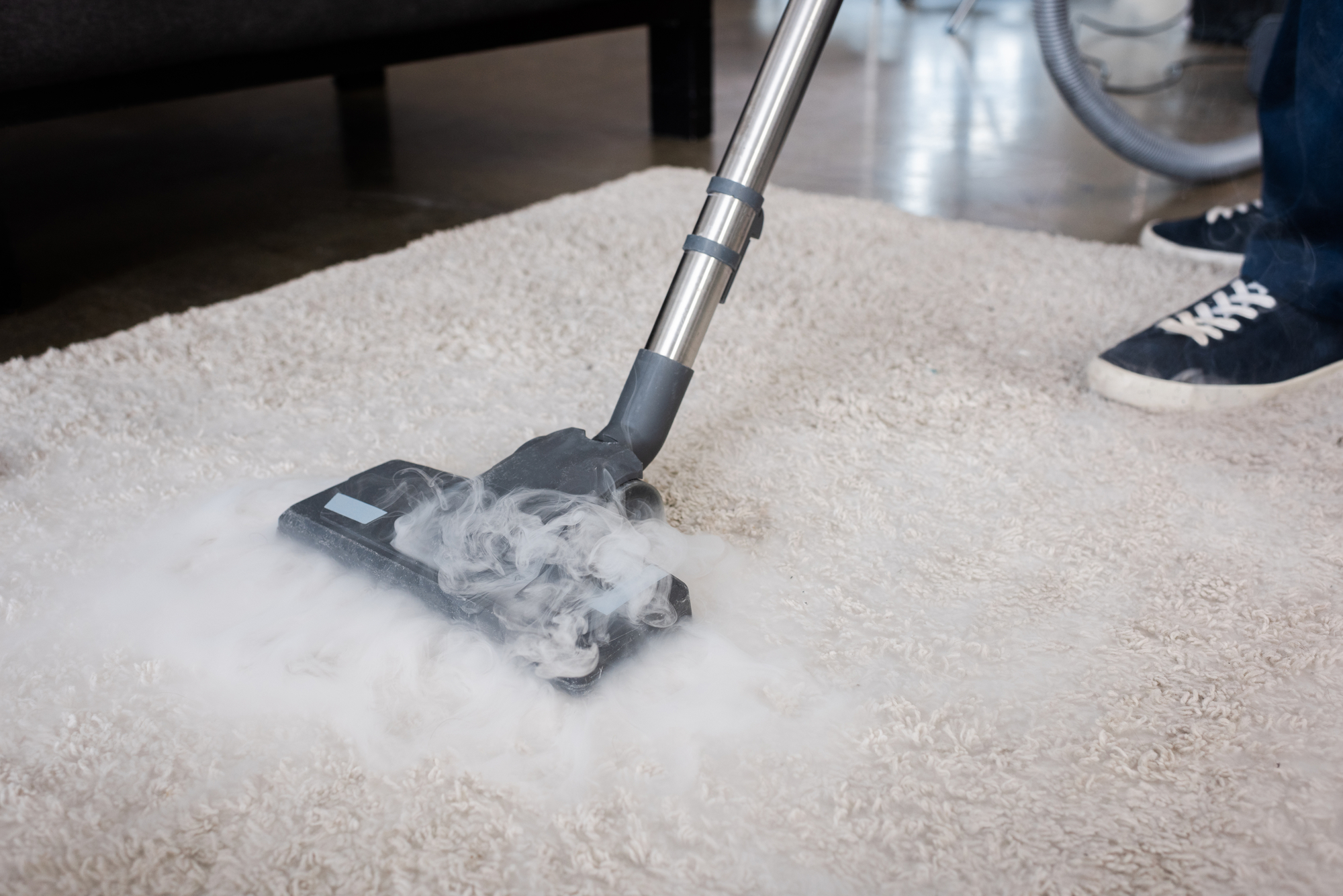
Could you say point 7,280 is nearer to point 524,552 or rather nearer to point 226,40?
point 226,40

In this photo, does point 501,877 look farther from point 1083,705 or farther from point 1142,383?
point 1142,383

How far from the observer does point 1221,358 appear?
954 millimetres

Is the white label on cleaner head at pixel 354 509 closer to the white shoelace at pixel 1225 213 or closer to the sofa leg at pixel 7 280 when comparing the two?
the sofa leg at pixel 7 280

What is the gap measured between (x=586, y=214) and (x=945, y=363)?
0.71 metres

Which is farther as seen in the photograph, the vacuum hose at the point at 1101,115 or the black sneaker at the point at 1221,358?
the vacuum hose at the point at 1101,115

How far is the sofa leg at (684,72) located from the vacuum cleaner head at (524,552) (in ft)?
5.35

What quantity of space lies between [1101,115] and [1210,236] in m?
0.48

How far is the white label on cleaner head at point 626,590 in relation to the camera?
1.85ft

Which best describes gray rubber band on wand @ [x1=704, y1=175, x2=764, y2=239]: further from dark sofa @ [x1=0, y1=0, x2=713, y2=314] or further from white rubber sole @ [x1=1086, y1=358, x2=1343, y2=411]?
dark sofa @ [x1=0, y1=0, x2=713, y2=314]

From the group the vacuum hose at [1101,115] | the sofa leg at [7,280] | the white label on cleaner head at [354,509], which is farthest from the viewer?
the vacuum hose at [1101,115]

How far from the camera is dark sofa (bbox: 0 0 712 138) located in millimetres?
1142

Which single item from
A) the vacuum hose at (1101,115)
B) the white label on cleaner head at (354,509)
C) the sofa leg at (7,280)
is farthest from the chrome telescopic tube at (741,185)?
the vacuum hose at (1101,115)

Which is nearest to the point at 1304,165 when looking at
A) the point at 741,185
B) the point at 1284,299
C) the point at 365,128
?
the point at 1284,299

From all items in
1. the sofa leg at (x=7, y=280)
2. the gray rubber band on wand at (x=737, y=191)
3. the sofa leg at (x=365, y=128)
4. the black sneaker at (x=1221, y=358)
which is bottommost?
the sofa leg at (x=365, y=128)
